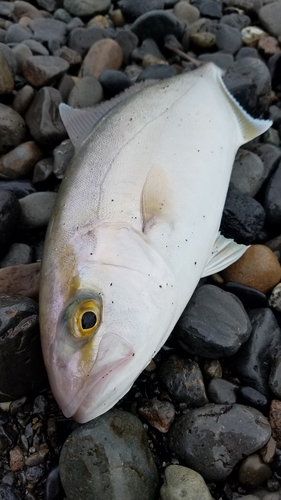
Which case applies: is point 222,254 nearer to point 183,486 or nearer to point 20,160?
point 183,486

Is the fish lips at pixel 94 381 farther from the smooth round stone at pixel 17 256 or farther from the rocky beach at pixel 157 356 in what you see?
the smooth round stone at pixel 17 256

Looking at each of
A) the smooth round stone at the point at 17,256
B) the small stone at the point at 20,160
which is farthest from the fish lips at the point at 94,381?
the small stone at the point at 20,160

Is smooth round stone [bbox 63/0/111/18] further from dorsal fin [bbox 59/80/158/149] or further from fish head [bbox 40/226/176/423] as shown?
fish head [bbox 40/226/176/423]

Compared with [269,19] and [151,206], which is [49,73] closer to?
[151,206]

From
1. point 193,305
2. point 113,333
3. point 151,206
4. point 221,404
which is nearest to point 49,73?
point 151,206

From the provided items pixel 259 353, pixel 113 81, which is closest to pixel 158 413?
pixel 259 353

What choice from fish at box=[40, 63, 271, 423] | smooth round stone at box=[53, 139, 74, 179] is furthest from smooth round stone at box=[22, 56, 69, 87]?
fish at box=[40, 63, 271, 423]
